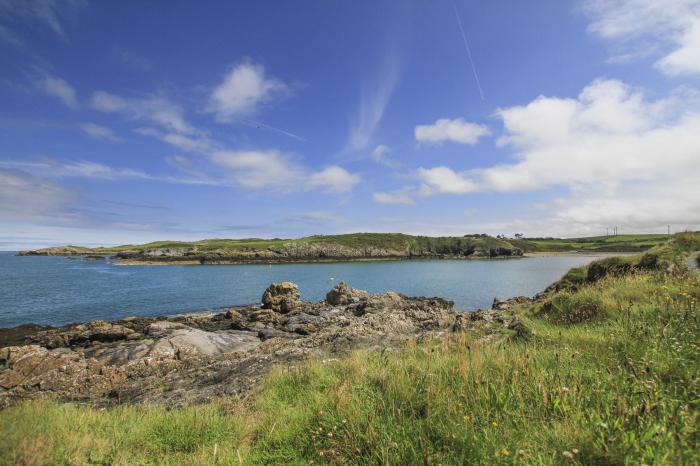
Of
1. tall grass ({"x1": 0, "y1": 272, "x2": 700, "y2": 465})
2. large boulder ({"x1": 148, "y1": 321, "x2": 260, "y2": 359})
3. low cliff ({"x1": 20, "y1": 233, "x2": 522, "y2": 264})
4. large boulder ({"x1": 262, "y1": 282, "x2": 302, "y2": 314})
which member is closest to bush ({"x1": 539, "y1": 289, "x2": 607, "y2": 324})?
tall grass ({"x1": 0, "y1": 272, "x2": 700, "y2": 465})

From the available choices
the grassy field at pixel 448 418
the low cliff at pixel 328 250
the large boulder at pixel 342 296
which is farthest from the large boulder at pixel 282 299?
the low cliff at pixel 328 250

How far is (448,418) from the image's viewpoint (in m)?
4.55

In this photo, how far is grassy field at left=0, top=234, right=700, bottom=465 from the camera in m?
3.46

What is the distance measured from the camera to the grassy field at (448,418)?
3455mm

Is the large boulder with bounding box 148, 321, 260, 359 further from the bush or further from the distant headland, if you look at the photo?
the distant headland

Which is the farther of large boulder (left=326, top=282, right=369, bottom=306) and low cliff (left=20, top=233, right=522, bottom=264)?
low cliff (left=20, top=233, right=522, bottom=264)

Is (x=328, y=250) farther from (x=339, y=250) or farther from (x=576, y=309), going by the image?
(x=576, y=309)

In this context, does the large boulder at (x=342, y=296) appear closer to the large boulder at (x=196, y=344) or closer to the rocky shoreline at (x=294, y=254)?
the large boulder at (x=196, y=344)

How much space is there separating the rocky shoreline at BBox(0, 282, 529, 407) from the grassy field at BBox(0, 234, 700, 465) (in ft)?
12.5

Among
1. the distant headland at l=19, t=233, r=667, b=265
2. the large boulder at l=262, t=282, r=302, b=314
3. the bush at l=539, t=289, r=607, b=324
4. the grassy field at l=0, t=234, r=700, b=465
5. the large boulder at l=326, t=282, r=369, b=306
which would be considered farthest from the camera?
the distant headland at l=19, t=233, r=667, b=265

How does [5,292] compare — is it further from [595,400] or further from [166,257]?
[166,257]

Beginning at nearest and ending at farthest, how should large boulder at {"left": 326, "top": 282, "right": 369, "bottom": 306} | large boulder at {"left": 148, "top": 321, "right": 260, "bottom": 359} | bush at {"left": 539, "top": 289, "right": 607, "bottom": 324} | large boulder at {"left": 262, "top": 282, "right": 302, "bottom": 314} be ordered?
bush at {"left": 539, "top": 289, "right": 607, "bottom": 324}, large boulder at {"left": 148, "top": 321, "right": 260, "bottom": 359}, large boulder at {"left": 262, "top": 282, "right": 302, "bottom": 314}, large boulder at {"left": 326, "top": 282, "right": 369, "bottom": 306}

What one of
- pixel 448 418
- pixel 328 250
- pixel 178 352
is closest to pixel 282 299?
pixel 178 352

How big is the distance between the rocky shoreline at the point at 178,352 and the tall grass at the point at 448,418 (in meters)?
3.73
